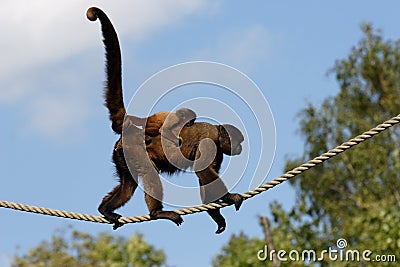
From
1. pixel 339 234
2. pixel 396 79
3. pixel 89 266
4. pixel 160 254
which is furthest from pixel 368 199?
pixel 89 266

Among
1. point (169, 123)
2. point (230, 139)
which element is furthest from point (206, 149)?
point (169, 123)

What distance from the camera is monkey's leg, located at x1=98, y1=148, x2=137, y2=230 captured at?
6238mm

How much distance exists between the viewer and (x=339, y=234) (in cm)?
2442

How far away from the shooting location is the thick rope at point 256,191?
18.0 ft

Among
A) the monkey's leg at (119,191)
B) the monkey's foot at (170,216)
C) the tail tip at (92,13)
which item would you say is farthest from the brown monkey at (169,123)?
the tail tip at (92,13)

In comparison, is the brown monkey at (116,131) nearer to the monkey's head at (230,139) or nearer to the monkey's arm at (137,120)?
the monkey's arm at (137,120)

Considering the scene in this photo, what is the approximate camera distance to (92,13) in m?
6.03

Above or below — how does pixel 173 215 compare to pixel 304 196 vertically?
below

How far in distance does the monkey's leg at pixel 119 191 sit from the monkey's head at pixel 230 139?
0.83 meters

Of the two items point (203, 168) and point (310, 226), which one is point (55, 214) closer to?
point (203, 168)

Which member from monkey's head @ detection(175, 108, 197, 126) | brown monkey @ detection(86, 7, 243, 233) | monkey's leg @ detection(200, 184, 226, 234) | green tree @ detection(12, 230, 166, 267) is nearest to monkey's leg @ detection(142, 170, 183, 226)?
brown monkey @ detection(86, 7, 243, 233)

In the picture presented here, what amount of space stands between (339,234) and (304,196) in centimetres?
540

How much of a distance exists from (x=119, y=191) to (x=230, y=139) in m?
1.05

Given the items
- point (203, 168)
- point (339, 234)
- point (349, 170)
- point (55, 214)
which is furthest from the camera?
point (349, 170)
